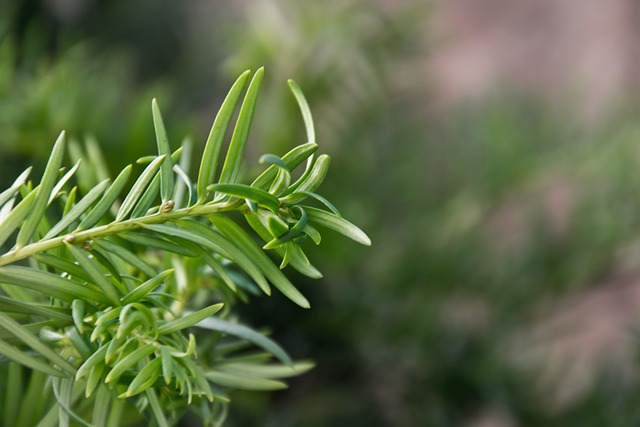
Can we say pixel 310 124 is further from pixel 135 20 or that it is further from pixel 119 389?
pixel 135 20

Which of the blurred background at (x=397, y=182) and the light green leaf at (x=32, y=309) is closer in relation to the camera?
the light green leaf at (x=32, y=309)

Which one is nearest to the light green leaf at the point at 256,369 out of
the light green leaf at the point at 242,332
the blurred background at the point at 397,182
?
the light green leaf at the point at 242,332

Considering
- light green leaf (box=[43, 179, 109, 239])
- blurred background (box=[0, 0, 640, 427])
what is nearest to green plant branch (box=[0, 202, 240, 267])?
light green leaf (box=[43, 179, 109, 239])

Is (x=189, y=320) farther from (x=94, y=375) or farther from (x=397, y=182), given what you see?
(x=397, y=182)

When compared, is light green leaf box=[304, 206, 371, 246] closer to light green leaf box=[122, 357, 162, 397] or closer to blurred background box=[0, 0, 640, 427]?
light green leaf box=[122, 357, 162, 397]

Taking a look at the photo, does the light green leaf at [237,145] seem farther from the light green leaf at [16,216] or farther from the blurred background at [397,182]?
the blurred background at [397,182]
